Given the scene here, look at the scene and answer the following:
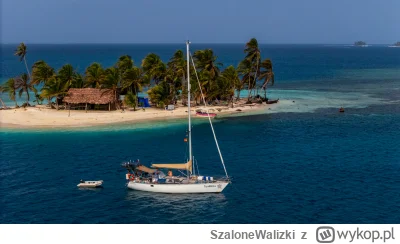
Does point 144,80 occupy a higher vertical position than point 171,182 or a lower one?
higher

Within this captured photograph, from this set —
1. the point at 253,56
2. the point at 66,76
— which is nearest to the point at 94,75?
the point at 66,76

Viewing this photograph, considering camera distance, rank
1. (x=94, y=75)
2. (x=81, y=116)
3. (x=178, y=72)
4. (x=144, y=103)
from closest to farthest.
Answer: (x=81, y=116), (x=94, y=75), (x=178, y=72), (x=144, y=103)

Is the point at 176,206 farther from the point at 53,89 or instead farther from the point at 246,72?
the point at 246,72

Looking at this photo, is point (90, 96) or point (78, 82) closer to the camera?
point (90, 96)

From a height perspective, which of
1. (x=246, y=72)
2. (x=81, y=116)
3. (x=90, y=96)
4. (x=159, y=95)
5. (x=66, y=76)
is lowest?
(x=81, y=116)

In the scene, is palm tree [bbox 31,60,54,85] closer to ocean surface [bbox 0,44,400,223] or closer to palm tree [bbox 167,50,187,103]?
ocean surface [bbox 0,44,400,223]

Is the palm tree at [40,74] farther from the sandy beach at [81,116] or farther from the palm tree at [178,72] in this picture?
the palm tree at [178,72]
